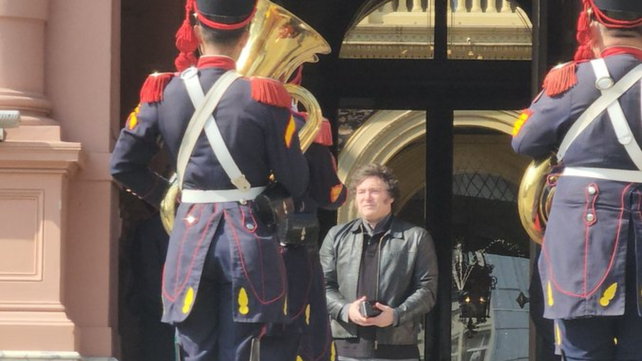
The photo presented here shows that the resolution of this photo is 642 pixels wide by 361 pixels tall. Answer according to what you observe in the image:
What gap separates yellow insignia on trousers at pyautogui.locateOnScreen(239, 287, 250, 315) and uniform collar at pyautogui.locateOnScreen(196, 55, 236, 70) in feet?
2.80

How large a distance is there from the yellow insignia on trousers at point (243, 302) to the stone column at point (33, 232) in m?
1.75

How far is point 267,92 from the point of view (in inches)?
306

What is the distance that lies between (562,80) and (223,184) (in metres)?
1.34

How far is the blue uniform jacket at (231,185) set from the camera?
303 inches

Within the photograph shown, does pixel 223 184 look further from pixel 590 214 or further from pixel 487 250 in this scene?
pixel 487 250

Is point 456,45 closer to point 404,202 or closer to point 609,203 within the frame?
point 404,202

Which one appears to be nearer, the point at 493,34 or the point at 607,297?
the point at 607,297

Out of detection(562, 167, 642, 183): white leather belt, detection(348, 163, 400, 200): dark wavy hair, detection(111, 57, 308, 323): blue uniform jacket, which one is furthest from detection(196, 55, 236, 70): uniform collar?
detection(348, 163, 400, 200): dark wavy hair

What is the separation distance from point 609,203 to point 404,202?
544 centimetres

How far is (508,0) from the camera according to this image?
12969 millimetres

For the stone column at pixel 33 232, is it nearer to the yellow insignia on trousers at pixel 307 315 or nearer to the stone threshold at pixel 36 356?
the stone threshold at pixel 36 356

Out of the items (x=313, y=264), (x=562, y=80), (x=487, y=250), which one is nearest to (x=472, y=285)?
(x=487, y=250)

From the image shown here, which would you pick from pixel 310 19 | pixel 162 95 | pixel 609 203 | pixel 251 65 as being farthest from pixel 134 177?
pixel 310 19

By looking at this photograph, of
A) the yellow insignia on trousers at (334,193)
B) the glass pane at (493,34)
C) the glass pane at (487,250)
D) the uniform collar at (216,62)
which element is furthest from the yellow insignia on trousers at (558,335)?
the glass pane at (493,34)
